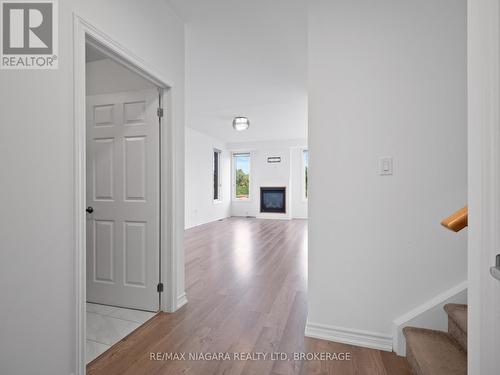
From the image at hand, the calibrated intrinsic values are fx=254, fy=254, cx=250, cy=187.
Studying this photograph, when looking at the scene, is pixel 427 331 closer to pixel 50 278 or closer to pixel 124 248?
pixel 50 278

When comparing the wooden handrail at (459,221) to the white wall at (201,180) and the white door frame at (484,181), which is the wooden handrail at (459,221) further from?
the white wall at (201,180)

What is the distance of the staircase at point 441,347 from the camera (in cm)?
138

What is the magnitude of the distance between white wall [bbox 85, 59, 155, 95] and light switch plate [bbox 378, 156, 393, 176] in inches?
81.8

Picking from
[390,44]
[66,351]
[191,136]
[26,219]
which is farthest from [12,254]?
[191,136]

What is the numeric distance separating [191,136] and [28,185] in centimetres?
607

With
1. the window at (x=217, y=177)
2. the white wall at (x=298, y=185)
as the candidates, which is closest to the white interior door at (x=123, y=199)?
the window at (x=217, y=177)

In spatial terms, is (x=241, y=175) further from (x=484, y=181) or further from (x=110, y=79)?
(x=484, y=181)

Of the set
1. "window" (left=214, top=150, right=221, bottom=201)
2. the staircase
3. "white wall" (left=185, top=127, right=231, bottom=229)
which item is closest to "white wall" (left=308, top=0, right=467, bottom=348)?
the staircase

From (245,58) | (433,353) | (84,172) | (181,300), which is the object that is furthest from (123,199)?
(433,353)

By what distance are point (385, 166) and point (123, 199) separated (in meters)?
2.30

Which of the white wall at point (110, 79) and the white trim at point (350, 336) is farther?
the white wall at point (110, 79)

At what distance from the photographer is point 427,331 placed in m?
1.70

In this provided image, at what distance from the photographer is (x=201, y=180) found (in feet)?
24.9

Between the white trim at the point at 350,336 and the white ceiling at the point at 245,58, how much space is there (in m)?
2.74
